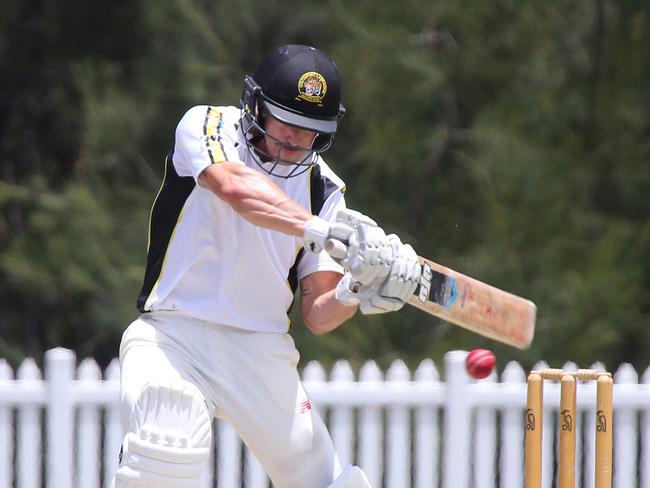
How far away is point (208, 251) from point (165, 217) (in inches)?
4.7

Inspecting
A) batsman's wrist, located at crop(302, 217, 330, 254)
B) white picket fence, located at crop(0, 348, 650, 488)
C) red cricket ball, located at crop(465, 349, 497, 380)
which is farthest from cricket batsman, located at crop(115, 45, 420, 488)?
white picket fence, located at crop(0, 348, 650, 488)

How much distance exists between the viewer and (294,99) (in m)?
2.64

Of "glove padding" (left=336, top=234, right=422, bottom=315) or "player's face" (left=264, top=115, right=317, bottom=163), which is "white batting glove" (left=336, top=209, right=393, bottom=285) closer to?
"glove padding" (left=336, top=234, right=422, bottom=315)

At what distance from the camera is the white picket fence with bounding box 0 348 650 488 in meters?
4.34

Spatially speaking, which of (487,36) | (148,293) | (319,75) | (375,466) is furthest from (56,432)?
(487,36)

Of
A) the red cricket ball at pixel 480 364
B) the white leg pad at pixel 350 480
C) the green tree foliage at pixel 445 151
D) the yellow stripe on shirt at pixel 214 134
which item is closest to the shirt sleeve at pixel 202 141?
the yellow stripe on shirt at pixel 214 134

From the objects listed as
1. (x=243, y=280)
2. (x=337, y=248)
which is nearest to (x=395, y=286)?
(x=337, y=248)

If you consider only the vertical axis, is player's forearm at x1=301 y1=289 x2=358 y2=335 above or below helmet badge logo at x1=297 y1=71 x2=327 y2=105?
below

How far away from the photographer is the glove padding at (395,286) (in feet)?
7.89

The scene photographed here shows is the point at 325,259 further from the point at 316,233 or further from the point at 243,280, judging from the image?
the point at 316,233

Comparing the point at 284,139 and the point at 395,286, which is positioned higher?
the point at 284,139

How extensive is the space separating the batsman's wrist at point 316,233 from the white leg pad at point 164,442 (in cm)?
38

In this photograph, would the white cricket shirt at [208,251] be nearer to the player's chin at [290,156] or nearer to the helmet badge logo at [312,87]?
the player's chin at [290,156]

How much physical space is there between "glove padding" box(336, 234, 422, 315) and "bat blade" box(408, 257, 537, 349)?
0.09 meters
